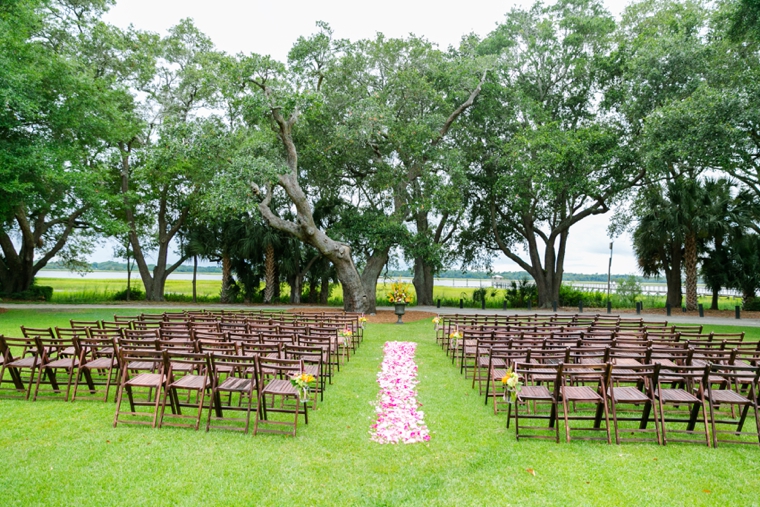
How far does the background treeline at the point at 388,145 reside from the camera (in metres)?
16.2

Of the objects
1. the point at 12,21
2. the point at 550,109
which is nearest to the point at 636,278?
the point at 550,109

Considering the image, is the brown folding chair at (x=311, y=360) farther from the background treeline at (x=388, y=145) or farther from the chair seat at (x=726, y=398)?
the background treeline at (x=388, y=145)

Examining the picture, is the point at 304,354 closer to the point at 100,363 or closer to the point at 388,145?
the point at 100,363

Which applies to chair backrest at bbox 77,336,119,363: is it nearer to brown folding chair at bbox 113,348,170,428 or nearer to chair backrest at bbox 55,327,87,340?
chair backrest at bbox 55,327,87,340

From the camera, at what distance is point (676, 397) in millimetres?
5070

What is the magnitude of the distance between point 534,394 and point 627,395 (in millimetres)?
1013

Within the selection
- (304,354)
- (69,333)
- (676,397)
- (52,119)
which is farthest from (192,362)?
(52,119)

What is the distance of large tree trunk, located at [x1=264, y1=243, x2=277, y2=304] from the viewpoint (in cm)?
2378

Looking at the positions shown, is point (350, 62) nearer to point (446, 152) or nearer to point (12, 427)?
point (446, 152)

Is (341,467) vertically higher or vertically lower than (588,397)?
lower

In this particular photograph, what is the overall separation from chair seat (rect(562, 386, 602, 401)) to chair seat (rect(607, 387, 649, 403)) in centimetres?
18

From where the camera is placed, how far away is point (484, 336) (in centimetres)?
843

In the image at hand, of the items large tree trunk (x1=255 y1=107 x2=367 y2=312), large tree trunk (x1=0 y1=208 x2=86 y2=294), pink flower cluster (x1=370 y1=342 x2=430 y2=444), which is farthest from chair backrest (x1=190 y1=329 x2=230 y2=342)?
large tree trunk (x1=0 y1=208 x2=86 y2=294)

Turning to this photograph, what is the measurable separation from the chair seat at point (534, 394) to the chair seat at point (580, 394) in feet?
0.65
